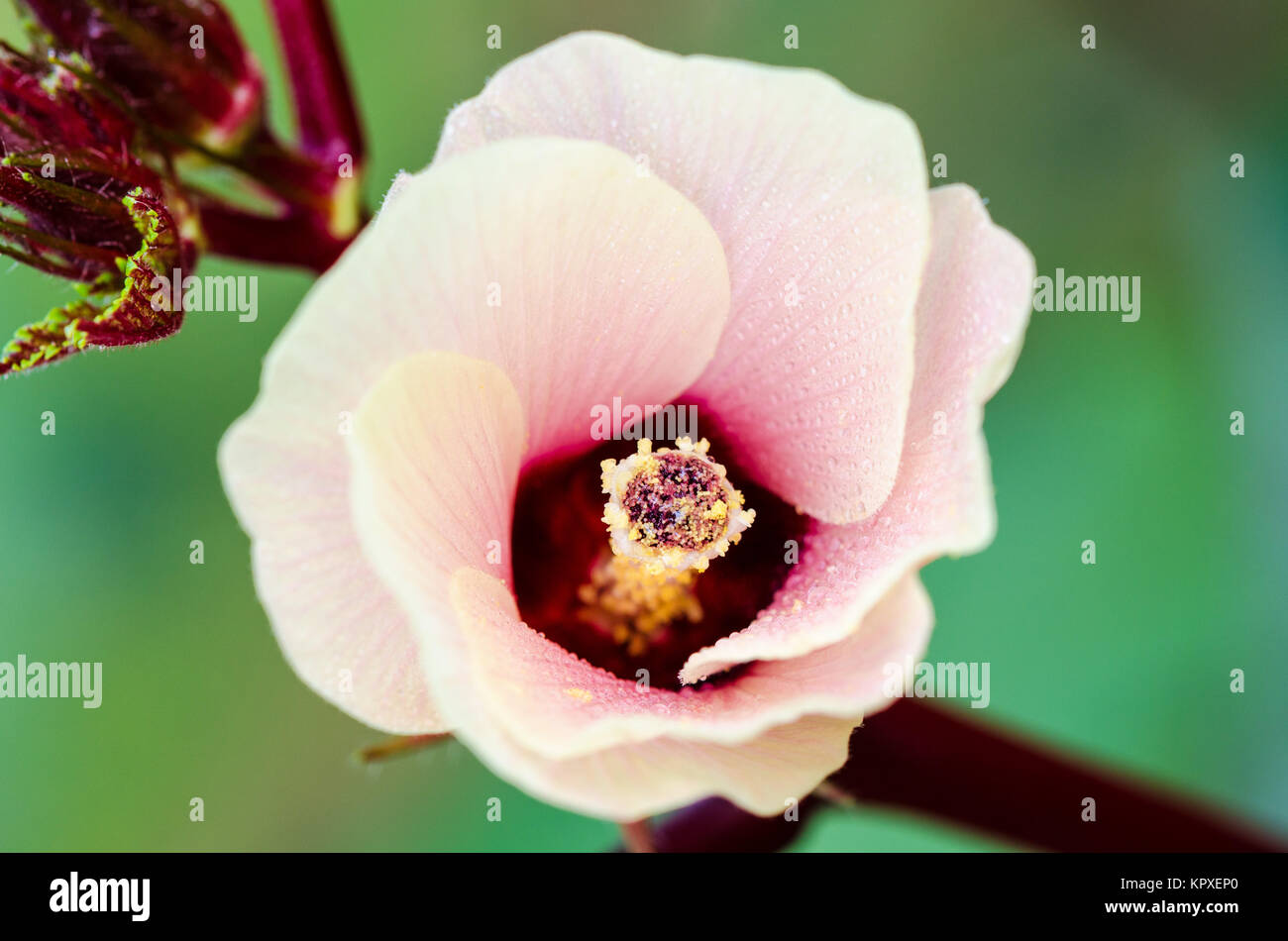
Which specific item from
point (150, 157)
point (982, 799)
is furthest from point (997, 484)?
point (150, 157)

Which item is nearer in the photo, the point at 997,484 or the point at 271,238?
the point at 271,238

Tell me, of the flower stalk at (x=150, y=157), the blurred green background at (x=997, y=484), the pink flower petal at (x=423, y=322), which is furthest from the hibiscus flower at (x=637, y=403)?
the blurred green background at (x=997, y=484)

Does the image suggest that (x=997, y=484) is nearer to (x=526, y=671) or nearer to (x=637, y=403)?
(x=637, y=403)

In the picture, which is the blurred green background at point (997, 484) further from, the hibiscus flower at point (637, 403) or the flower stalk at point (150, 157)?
the hibiscus flower at point (637, 403)

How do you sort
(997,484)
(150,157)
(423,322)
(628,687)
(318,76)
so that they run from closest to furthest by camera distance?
(423,322) < (628,687) < (150,157) < (318,76) < (997,484)

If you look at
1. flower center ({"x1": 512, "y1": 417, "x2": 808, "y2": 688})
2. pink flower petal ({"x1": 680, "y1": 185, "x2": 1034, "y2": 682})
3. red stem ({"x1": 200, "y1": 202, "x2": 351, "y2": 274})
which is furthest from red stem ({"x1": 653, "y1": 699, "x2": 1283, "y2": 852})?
red stem ({"x1": 200, "y1": 202, "x2": 351, "y2": 274})

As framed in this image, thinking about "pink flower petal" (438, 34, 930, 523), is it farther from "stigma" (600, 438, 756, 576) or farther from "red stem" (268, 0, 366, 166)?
"red stem" (268, 0, 366, 166)

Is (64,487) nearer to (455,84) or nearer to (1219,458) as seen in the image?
(455,84)
